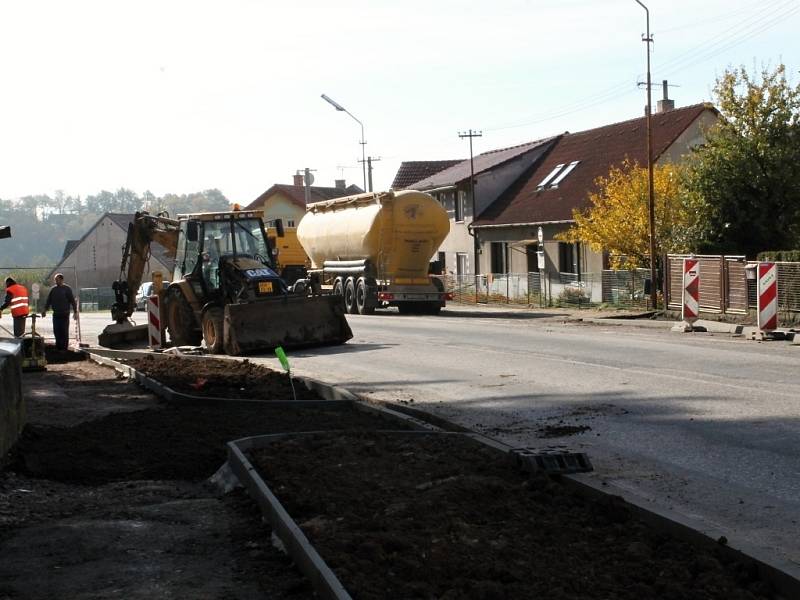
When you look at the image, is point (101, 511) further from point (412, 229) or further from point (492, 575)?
point (412, 229)

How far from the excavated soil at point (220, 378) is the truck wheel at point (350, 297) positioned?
56.3 feet

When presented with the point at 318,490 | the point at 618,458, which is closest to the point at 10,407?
the point at 318,490

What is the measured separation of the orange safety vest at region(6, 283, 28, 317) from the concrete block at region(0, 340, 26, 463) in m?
13.4

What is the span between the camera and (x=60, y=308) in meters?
23.3

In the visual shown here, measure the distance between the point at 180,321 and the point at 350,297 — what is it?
538 inches

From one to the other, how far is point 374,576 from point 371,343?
17.2m

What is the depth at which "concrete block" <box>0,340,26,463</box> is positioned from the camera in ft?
30.9

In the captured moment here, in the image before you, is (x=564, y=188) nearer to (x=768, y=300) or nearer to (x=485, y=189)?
(x=485, y=189)

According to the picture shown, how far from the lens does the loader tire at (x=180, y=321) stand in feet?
76.3

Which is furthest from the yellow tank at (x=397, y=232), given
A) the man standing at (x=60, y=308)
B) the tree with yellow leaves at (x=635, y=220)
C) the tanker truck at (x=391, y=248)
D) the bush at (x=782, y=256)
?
the man standing at (x=60, y=308)

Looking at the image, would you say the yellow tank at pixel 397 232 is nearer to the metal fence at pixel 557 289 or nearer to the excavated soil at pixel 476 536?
the metal fence at pixel 557 289

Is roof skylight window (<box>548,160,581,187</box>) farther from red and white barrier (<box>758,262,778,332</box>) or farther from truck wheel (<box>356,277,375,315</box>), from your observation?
red and white barrier (<box>758,262,778,332</box>)

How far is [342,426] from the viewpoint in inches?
422

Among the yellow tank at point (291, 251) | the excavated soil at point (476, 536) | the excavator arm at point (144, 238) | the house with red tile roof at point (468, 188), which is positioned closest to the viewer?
the excavated soil at point (476, 536)
